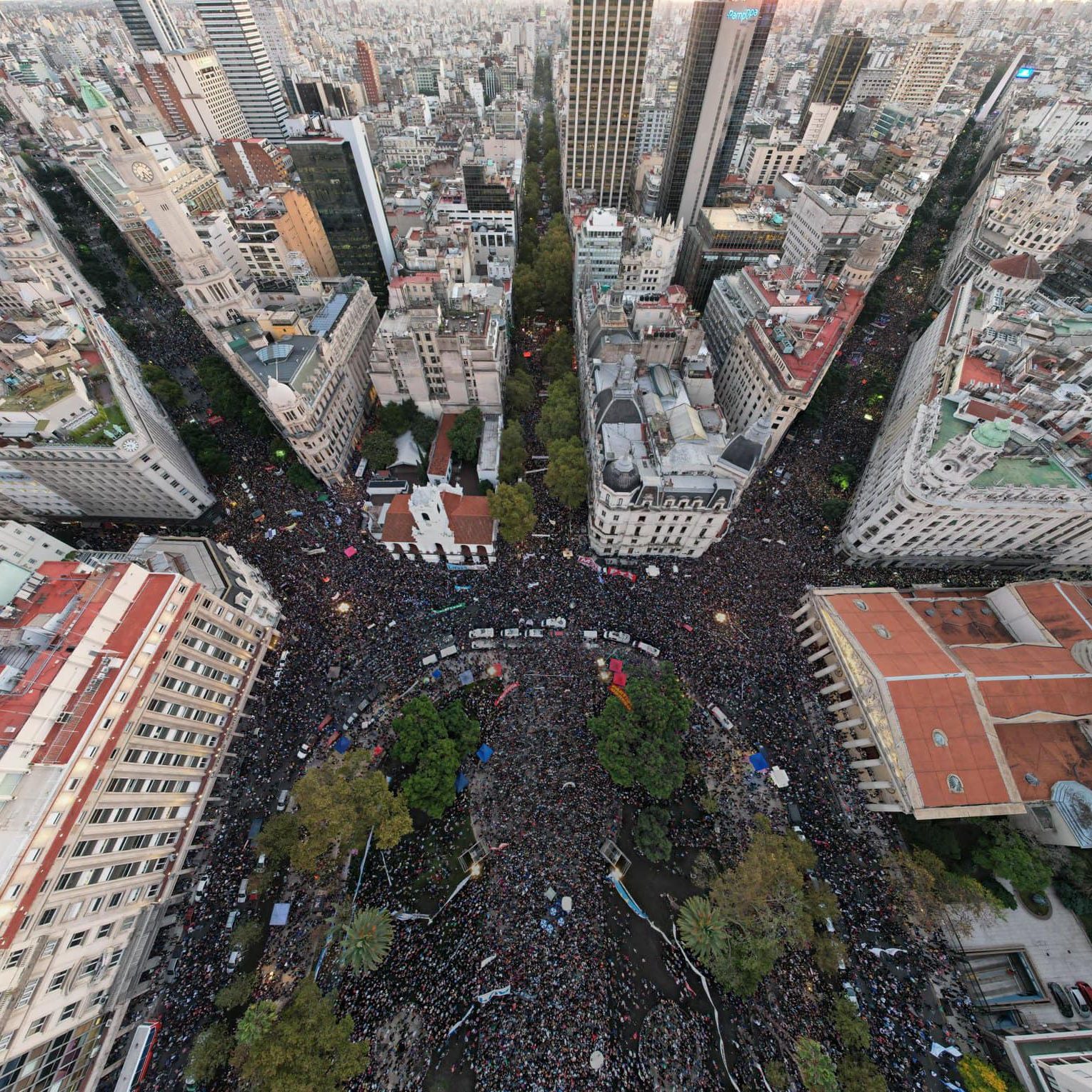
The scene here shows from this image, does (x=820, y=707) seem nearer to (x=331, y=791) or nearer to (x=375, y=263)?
(x=331, y=791)

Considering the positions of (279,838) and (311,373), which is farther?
(311,373)

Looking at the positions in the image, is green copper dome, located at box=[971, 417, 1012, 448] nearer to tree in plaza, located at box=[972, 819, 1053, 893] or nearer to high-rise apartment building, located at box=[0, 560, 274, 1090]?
tree in plaza, located at box=[972, 819, 1053, 893]

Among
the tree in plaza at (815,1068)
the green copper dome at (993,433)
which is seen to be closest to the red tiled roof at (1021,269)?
the green copper dome at (993,433)

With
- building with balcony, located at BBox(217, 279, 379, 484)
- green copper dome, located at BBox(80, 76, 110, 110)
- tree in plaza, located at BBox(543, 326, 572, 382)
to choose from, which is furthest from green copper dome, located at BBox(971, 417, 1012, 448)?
green copper dome, located at BBox(80, 76, 110, 110)

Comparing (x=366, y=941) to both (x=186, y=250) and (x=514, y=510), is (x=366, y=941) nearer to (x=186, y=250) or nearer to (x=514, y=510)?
(x=514, y=510)

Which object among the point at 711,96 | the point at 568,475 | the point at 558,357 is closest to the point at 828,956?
the point at 568,475
